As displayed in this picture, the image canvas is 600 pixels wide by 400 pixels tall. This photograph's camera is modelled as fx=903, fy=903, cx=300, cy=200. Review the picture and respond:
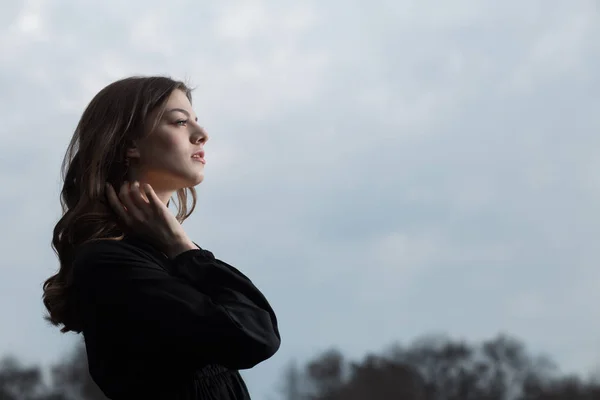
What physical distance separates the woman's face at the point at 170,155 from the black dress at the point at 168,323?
318 millimetres

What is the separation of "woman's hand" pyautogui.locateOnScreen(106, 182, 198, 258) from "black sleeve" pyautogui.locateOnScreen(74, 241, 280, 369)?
79mm

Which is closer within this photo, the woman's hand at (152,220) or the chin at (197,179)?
the woman's hand at (152,220)

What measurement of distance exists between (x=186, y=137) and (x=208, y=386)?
832mm

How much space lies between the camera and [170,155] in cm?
294

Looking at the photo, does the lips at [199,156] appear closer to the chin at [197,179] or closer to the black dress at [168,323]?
the chin at [197,179]

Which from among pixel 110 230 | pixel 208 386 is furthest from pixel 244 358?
pixel 110 230

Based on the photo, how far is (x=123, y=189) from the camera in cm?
283

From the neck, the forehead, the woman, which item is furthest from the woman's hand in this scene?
the forehead

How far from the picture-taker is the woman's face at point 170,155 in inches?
116

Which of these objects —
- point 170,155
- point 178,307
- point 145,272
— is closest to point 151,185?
point 170,155

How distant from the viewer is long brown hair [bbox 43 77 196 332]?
9.43ft

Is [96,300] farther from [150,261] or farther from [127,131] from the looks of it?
[127,131]

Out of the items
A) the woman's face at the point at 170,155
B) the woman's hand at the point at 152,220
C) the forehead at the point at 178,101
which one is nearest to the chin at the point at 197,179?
Result: the woman's face at the point at 170,155

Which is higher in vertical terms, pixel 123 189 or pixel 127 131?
pixel 127 131
